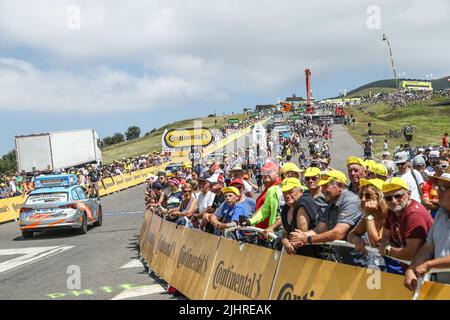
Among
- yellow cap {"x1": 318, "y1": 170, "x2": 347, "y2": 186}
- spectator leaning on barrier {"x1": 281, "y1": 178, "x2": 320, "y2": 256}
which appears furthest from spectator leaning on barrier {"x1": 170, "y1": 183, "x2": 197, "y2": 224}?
yellow cap {"x1": 318, "y1": 170, "x2": 347, "y2": 186}

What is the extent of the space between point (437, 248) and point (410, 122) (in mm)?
83875

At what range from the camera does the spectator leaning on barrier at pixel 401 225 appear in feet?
14.6

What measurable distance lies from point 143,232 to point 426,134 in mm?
59990

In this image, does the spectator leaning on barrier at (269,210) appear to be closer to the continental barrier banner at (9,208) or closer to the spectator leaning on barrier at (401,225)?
the spectator leaning on barrier at (401,225)

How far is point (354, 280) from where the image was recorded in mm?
4645

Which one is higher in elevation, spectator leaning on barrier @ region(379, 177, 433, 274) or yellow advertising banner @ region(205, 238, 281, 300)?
spectator leaning on barrier @ region(379, 177, 433, 274)

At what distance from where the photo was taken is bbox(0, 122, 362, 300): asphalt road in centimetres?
929

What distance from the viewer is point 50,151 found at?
35.8 meters

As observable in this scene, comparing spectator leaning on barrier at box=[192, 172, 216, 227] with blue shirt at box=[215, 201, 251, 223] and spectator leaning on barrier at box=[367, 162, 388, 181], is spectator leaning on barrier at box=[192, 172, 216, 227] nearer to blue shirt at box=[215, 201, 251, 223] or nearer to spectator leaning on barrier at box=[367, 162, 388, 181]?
blue shirt at box=[215, 201, 251, 223]

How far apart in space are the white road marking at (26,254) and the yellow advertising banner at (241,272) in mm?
6442

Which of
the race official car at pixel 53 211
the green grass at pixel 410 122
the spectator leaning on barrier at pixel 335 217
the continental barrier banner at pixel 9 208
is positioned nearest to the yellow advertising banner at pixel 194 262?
the spectator leaning on barrier at pixel 335 217

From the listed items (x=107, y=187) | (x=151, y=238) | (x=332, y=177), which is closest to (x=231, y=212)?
(x=332, y=177)

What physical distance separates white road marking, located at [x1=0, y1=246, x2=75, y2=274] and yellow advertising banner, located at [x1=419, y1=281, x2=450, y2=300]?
33.0 feet
